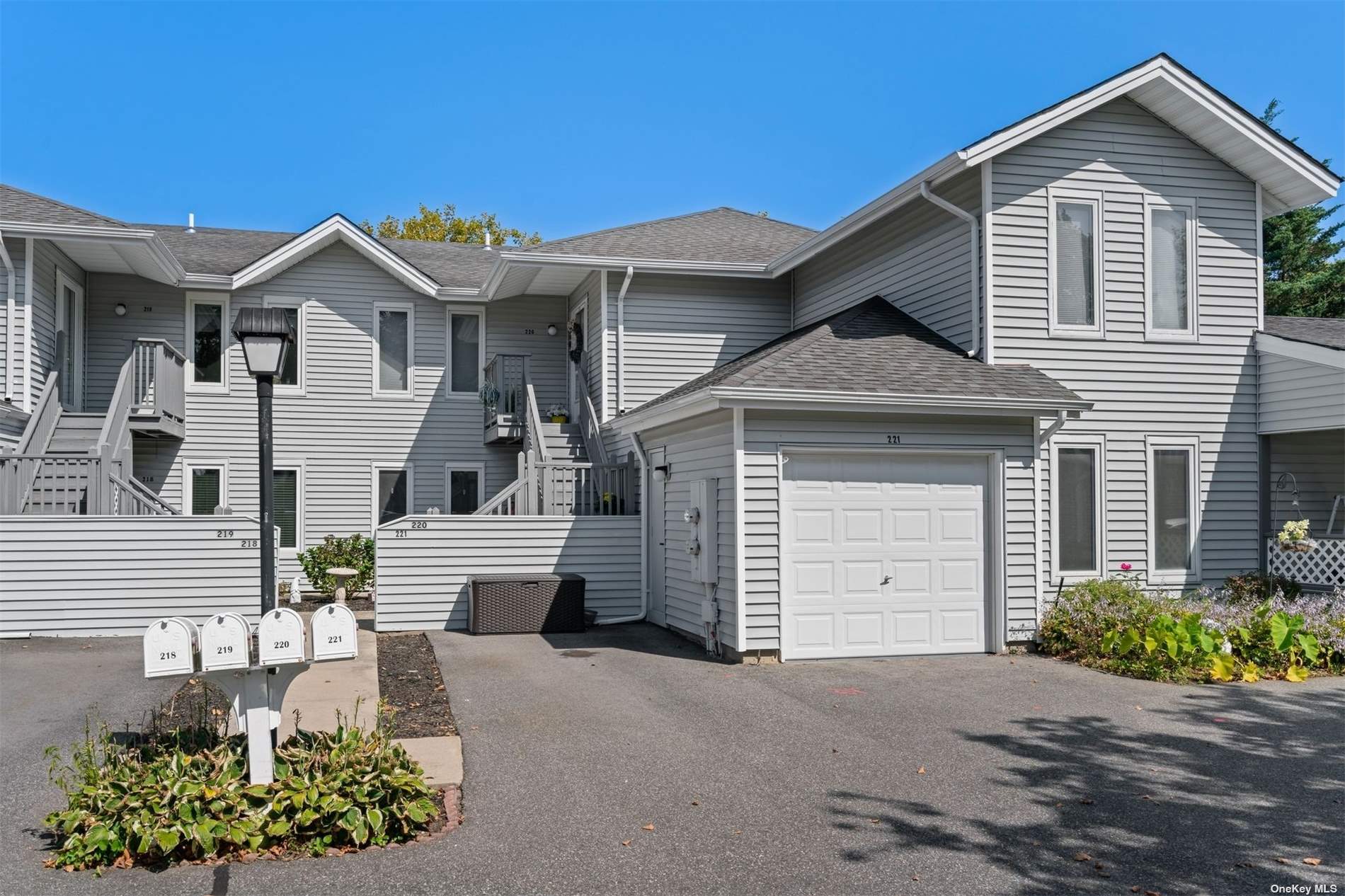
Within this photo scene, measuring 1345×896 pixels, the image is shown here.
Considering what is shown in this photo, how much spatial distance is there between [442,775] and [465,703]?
234 centimetres

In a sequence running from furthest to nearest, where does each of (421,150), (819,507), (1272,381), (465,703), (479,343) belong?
(479,343)
(421,150)
(1272,381)
(819,507)
(465,703)

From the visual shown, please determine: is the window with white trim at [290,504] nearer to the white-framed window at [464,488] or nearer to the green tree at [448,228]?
the white-framed window at [464,488]

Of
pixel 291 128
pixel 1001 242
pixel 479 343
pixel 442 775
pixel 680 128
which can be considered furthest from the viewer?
pixel 479 343

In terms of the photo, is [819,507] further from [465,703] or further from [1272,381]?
[1272,381]

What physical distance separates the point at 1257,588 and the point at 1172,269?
160 inches

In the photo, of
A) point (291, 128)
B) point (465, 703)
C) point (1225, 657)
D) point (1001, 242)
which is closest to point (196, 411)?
point (291, 128)

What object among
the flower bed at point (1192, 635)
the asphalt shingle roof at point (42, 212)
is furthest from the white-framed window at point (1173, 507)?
the asphalt shingle roof at point (42, 212)

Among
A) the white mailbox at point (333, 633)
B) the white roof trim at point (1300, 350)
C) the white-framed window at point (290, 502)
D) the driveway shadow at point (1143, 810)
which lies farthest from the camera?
the white-framed window at point (290, 502)

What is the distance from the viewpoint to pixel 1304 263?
104ft

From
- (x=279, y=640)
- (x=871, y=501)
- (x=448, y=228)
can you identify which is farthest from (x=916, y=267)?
(x=448, y=228)

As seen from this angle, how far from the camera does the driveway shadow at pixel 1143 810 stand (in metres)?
5.34

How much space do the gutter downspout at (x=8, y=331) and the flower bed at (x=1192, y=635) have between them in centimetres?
1398

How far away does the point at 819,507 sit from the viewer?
11.4 metres

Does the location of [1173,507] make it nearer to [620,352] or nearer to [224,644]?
[620,352]
